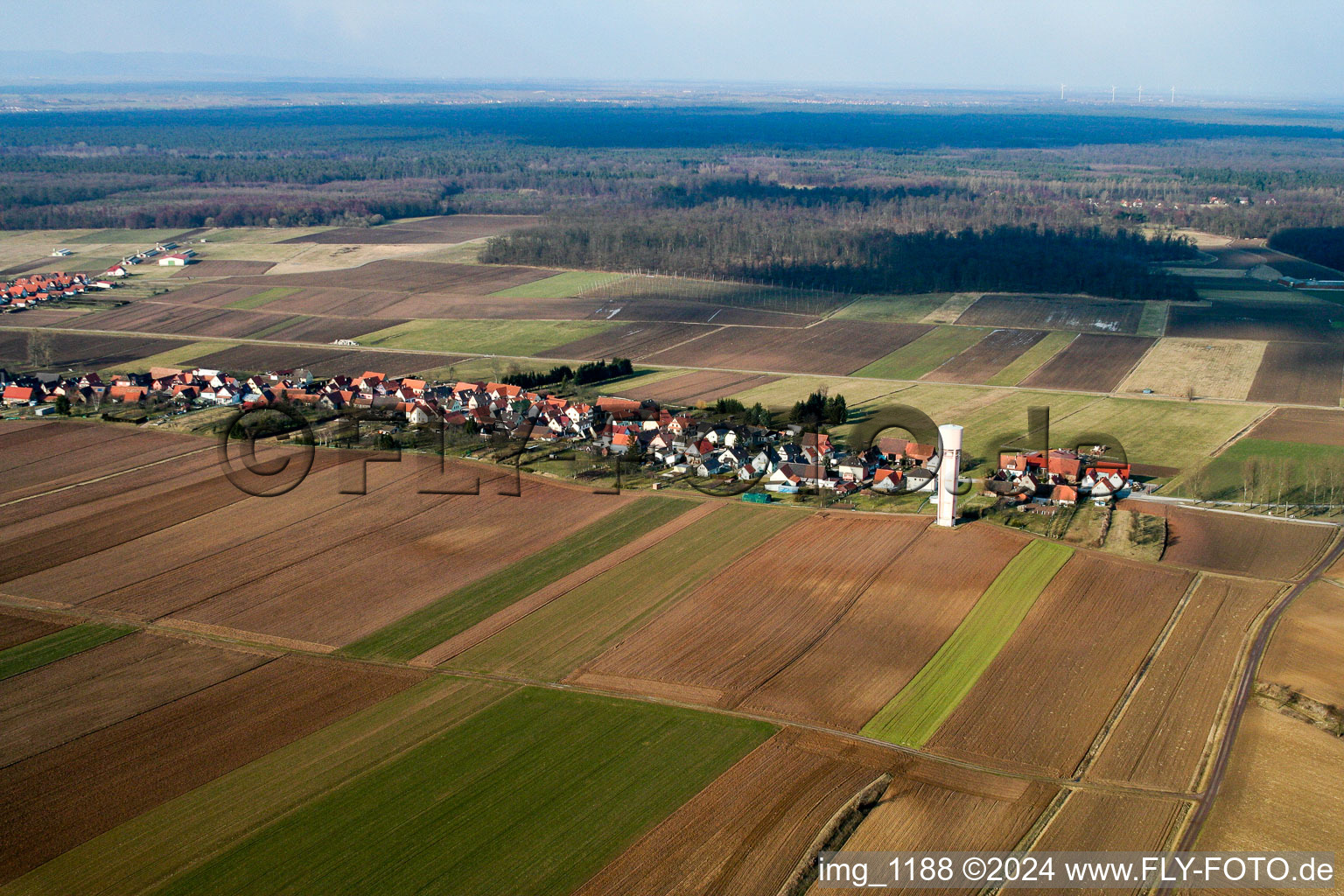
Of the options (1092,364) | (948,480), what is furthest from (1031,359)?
(948,480)

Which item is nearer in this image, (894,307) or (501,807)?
(501,807)

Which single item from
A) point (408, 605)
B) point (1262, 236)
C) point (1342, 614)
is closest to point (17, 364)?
point (408, 605)

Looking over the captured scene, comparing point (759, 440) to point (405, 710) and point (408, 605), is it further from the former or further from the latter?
point (405, 710)

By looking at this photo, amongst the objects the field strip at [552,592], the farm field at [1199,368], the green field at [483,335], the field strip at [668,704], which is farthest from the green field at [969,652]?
the green field at [483,335]

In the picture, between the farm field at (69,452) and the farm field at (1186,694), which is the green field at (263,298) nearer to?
the farm field at (69,452)

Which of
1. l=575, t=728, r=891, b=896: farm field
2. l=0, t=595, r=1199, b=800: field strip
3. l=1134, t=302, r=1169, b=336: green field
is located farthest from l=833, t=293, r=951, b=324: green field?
l=575, t=728, r=891, b=896: farm field

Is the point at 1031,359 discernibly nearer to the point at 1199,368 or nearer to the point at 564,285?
the point at 1199,368
